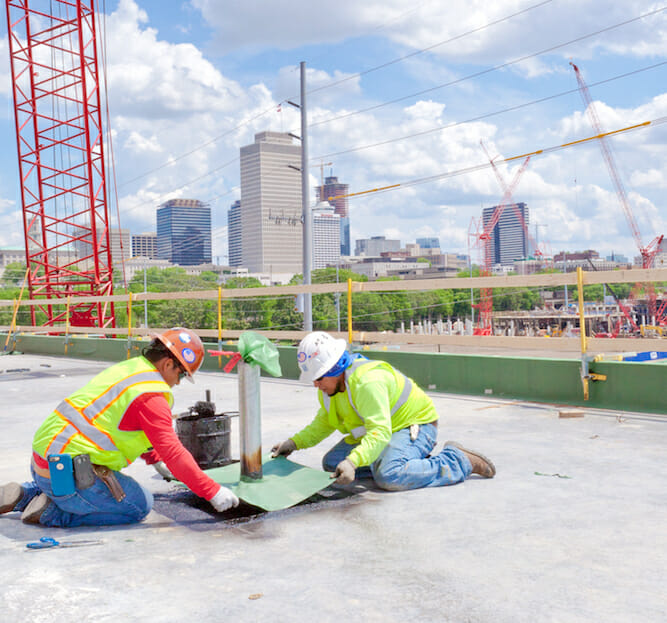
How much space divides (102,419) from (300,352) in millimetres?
1342

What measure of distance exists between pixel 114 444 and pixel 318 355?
1.38 meters

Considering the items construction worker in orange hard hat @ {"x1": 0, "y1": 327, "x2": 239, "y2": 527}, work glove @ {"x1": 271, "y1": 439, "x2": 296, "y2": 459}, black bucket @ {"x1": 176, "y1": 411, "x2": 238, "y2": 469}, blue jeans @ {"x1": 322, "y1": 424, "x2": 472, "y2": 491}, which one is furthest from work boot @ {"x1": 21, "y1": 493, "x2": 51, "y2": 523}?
blue jeans @ {"x1": 322, "y1": 424, "x2": 472, "y2": 491}

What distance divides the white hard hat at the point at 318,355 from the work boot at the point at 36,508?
1715 millimetres

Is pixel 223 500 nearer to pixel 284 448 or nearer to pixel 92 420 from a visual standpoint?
pixel 92 420

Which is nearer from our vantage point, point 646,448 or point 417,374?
point 646,448

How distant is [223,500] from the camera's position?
13.6 ft

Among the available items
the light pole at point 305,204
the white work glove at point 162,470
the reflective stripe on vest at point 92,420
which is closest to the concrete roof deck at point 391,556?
the white work glove at point 162,470

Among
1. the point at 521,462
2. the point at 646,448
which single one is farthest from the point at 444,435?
the point at 646,448

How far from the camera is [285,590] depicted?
326cm

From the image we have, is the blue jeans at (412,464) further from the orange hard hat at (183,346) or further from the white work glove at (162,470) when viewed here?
the orange hard hat at (183,346)

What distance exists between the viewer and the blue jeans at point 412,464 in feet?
16.2

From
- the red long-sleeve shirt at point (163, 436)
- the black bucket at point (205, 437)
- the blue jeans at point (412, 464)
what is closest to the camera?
the red long-sleeve shirt at point (163, 436)

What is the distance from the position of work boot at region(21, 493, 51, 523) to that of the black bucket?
50.4 inches

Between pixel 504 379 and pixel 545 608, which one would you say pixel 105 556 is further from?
pixel 504 379
